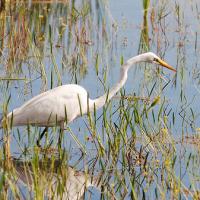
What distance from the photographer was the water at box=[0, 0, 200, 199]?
708 centimetres

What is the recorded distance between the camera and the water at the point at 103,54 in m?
7.08

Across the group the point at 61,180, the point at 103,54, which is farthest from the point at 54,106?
the point at 103,54

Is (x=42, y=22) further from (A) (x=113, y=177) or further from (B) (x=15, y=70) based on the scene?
(A) (x=113, y=177)

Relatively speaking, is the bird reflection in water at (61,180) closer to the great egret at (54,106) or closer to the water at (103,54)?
the water at (103,54)

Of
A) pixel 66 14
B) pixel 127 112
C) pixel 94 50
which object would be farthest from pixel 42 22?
pixel 127 112

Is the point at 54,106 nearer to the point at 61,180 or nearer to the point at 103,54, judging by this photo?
the point at 61,180

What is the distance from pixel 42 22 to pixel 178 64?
2.55 m

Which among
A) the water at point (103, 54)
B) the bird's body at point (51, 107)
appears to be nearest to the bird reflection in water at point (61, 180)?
the water at point (103, 54)

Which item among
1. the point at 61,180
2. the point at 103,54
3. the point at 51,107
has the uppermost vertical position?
the point at 103,54

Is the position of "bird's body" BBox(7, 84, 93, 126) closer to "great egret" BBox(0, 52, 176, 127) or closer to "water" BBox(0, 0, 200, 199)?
"great egret" BBox(0, 52, 176, 127)

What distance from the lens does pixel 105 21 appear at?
1107cm

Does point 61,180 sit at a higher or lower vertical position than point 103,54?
lower

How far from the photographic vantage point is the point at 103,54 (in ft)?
31.5

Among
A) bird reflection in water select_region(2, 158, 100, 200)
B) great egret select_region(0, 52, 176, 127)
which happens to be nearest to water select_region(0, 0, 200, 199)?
great egret select_region(0, 52, 176, 127)
